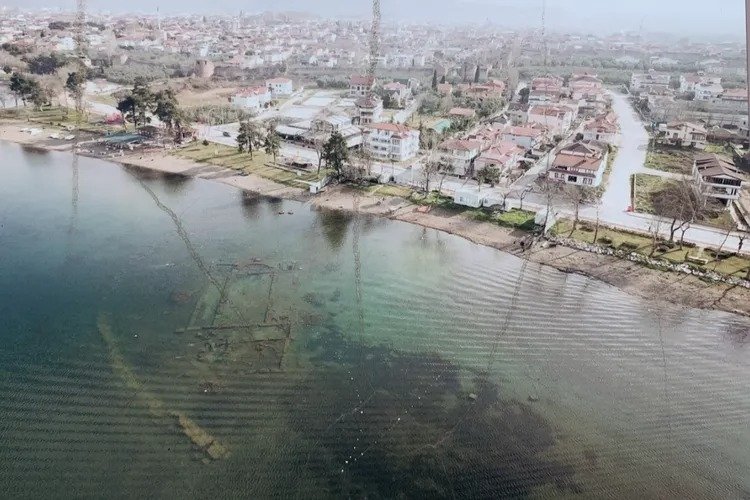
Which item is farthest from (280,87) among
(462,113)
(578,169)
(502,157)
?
(578,169)

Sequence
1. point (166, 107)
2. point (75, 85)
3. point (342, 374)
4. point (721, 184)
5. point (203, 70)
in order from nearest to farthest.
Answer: point (342, 374), point (721, 184), point (166, 107), point (75, 85), point (203, 70)

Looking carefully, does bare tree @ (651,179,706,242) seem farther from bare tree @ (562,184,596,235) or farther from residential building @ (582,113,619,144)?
residential building @ (582,113,619,144)

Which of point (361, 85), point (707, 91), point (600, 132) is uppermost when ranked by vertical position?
point (707, 91)

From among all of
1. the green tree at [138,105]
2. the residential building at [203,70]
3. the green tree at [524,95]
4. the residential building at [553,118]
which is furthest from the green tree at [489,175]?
the residential building at [203,70]

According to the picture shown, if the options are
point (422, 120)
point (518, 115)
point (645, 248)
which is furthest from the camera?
point (518, 115)

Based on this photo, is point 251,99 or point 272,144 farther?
point 251,99

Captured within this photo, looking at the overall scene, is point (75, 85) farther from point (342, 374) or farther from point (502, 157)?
point (342, 374)

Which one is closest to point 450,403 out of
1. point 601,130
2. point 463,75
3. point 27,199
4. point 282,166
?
point 282,166

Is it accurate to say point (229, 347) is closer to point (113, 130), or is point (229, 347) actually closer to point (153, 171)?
point (153, 171)
